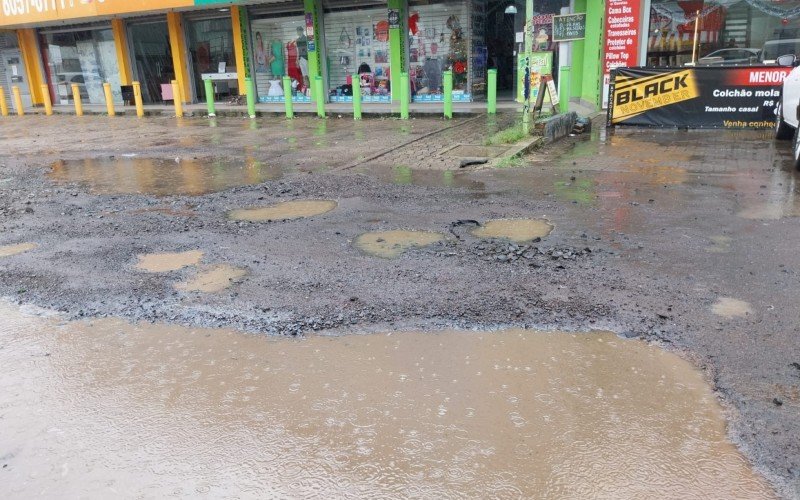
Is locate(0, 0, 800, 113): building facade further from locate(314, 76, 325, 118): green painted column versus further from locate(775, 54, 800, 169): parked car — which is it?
locate(775, 54, 800, 169): parked car

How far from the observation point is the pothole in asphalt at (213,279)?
513cm

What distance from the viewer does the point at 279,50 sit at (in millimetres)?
22062

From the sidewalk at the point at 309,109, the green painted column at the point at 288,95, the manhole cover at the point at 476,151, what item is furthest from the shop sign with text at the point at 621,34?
the green painted column at the point at 288,95

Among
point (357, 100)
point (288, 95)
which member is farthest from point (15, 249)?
point (288, 95)

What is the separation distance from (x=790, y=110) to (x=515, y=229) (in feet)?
23.1

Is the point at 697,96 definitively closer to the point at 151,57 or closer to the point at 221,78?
the point at 221,78

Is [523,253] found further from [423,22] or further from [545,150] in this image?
[423,22]

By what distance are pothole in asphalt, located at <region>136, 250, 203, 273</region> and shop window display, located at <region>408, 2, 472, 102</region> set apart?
15.0 metres

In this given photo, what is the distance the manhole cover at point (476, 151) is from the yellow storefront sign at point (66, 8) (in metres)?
13.5

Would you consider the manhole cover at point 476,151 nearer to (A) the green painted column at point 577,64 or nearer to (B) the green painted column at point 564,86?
(B) the green painted column at point 564,86

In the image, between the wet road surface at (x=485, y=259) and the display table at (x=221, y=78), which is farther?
the display table at (x=221, y=78)

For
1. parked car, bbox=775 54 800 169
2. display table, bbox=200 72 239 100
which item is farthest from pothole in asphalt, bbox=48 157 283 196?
display table, bbox=200 72 239 100

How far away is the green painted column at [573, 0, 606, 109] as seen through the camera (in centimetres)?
1540

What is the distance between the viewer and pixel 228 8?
2206 centimetres
